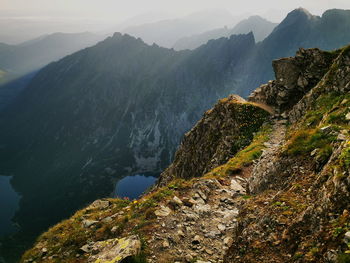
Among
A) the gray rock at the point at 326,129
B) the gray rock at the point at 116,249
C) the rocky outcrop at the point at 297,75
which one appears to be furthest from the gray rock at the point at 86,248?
the rocky outcrop at the point at 297,75

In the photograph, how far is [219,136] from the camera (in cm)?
4481

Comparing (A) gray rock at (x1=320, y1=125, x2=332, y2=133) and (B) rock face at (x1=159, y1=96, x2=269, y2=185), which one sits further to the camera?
(B) rock face at (x1=159, y1=96, x2=269, y2=185)

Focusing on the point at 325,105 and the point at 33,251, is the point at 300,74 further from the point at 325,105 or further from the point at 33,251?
the point at 33,251

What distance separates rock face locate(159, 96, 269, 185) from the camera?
38344mm

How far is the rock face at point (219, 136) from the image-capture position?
126ft

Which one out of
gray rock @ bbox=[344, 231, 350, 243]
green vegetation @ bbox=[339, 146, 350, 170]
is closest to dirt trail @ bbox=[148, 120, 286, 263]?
gray rock @ bbox=[344, 231, 350, 243]

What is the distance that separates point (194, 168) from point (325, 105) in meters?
26.8

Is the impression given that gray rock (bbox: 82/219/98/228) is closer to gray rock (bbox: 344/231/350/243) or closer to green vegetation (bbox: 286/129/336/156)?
green vegetation (bbox: 286/129/336/156)

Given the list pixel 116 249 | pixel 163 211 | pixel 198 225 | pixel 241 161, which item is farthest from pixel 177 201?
pixel 241 161

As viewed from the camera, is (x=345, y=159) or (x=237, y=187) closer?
(x=345, y=159)

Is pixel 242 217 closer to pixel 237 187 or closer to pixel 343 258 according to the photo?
pixel 343 258

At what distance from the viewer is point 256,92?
5350 cm

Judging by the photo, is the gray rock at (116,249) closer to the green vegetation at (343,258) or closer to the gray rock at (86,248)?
the gray rock at (86,248)

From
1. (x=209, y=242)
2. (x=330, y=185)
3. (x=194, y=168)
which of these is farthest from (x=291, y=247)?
(x=194, y=168)
